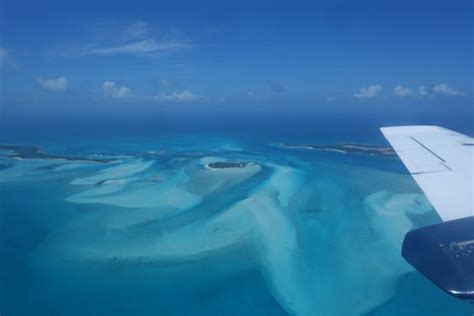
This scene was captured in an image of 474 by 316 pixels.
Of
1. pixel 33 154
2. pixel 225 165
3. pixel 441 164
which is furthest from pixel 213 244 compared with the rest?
pixel 33 154

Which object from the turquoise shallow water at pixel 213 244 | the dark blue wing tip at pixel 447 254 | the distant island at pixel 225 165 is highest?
the dark blue wing tip at pixel 447 254

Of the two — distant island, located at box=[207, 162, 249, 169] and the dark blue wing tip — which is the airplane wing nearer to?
the dark blue wing tip

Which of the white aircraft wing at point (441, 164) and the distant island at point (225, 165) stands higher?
the white aircraft wing at point (441, 164)

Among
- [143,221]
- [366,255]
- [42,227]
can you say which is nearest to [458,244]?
[366,255]

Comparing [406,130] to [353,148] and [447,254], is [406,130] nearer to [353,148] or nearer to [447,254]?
[447,254]

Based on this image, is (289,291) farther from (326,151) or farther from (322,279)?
(326,151)

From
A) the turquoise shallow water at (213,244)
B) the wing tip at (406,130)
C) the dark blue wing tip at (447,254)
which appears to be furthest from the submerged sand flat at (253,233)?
the dark blue wing tip at (447,254)

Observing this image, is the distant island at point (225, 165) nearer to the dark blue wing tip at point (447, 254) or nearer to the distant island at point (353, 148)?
the distant island at point (353, 148)
